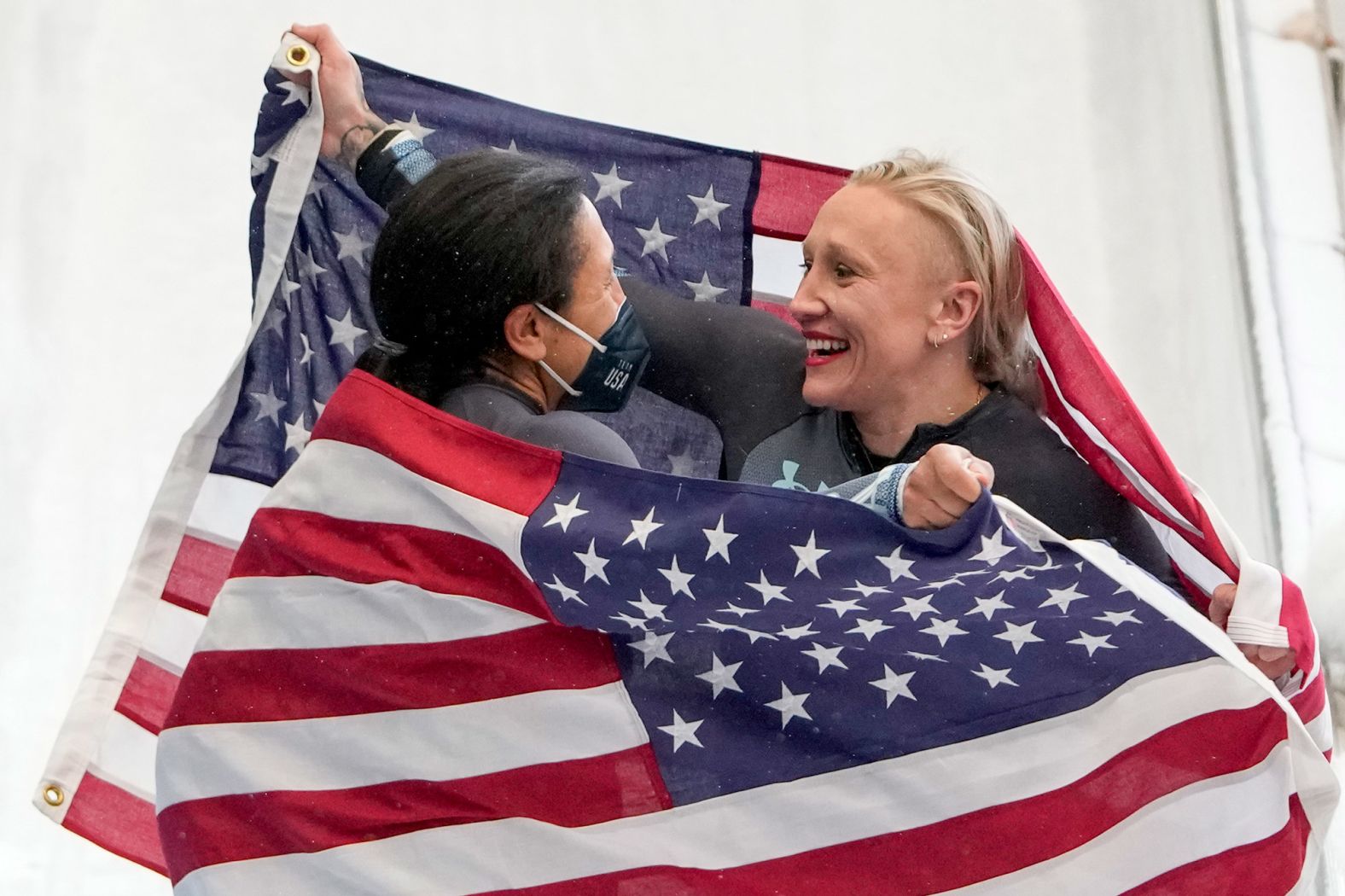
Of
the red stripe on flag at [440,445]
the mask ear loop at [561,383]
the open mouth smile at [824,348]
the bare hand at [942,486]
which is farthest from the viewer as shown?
the open mouth smile at [824,348]

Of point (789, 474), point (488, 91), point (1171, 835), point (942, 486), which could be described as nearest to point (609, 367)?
point (789, 474)

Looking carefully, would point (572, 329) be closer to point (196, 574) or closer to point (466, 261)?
point (466, 261)

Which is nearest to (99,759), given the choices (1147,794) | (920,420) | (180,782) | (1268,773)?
(180,782)

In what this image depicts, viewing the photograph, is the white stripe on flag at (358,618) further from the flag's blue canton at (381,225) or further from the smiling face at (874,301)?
the smiling face at (874,301)

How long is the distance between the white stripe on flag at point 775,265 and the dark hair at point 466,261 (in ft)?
1.42

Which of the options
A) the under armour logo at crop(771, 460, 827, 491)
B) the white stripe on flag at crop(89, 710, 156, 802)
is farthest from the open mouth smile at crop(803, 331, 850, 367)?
the white stripe on flag at crop(89, 710, 156, 802)

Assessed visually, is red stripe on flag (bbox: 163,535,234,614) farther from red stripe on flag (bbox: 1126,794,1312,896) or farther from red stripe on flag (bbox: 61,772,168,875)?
red stripe on flag (bbox: 1126,794,1312,896)

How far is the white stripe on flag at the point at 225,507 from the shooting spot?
1.83 metres

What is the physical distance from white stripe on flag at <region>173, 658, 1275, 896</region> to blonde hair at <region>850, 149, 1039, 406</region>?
40 cm

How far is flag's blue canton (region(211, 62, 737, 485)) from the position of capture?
1.77 metres

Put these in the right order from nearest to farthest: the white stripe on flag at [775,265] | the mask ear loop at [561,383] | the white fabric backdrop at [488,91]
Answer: the mask ear loop at [561,383], the white stripe on flag at [775,265], the white fabric backdrop at [488,91]

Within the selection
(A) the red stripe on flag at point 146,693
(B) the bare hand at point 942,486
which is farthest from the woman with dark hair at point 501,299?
(A) the red stripe on flag at point 146,693

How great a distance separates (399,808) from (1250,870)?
0.88m

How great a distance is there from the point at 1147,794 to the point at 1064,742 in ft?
0.32
